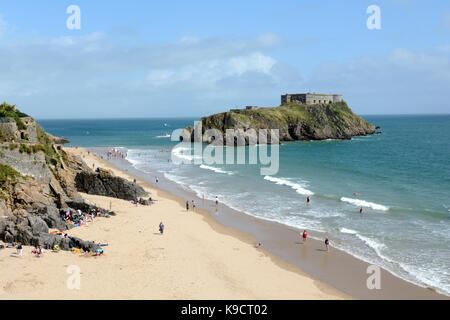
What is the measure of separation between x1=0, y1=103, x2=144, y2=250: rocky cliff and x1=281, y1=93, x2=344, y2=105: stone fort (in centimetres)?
9656

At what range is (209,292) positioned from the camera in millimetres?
19578

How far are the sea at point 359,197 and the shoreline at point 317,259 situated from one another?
862mm

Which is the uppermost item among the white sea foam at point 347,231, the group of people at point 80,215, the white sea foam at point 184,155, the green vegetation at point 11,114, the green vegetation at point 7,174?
the green vegetation at point 11,114

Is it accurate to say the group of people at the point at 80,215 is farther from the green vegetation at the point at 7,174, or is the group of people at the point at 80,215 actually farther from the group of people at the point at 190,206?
the group of people at the point at 190,206

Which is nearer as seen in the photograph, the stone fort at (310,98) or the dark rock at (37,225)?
the dark rock at (37,225)

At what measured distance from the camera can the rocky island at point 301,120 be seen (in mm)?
109688

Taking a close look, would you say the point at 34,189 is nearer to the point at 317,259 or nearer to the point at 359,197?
the point at 317,259

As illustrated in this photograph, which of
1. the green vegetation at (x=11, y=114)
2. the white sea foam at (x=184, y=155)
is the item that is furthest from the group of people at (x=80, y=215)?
the white sea foam at (x=184, y=155)

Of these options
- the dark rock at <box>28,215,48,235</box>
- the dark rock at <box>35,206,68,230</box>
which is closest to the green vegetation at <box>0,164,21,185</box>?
the dark rock at <box>35,206,68,230</box>

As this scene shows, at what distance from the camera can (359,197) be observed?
4150 cm

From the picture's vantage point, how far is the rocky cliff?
24797mm

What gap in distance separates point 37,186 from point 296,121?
9082 cm
